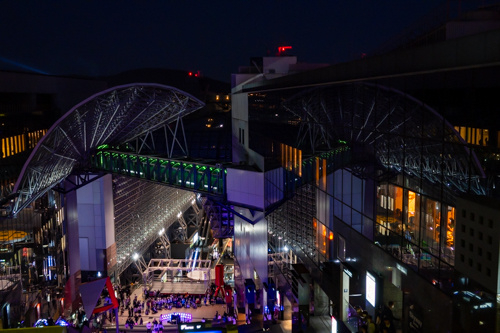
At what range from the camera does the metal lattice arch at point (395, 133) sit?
9.87 m

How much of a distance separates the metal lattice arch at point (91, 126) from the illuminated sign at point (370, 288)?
19.4 m

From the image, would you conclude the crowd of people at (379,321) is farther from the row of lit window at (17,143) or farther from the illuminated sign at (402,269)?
the row of lit window at (17,143)

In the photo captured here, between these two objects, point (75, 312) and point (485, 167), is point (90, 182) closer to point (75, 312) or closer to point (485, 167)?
point (75, 312)

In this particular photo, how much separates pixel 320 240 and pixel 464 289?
10.1 m

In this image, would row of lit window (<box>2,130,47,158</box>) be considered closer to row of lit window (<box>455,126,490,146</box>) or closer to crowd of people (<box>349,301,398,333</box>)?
crowd of people (<box>349,301,398,333</box>)

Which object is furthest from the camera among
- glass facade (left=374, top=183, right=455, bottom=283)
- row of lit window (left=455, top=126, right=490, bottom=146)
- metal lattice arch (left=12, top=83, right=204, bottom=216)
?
metal lattice arch (left=12, top=83, right=204, bottom=216)

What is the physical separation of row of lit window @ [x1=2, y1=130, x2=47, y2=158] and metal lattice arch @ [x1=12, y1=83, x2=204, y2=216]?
3.70 meters

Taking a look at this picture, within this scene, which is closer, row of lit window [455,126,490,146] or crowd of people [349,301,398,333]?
row of lit window [455,126,490,146]

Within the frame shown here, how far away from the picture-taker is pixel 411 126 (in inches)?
456

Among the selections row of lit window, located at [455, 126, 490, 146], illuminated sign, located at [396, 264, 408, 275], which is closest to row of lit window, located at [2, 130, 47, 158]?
illuminated sign, located at [396, 264, 408, 275]

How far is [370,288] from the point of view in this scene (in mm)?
14031

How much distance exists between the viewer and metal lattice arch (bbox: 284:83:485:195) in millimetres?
9867

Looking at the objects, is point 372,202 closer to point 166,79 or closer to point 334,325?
point 334,325

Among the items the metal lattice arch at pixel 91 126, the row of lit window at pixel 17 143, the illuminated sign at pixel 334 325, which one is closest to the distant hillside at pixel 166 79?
the metal lattice arch at pixel 91 126
